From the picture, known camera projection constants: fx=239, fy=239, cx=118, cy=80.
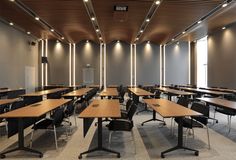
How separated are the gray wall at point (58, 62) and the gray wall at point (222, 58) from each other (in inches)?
387

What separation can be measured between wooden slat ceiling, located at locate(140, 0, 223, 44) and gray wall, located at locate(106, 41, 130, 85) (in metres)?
5.50

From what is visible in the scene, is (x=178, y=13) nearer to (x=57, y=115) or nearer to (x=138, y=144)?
(x=138, y=144)

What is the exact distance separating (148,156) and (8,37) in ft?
34.0

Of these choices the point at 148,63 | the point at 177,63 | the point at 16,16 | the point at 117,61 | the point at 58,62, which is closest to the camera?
the point at 16,16

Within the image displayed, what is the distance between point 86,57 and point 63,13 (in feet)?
28.2

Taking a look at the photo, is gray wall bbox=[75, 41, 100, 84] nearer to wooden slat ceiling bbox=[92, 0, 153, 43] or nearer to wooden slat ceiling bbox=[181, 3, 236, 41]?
wooden slat ceiling bbox=[92, 0, 153, 43]

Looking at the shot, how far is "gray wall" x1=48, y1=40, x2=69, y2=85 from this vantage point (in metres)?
17.3

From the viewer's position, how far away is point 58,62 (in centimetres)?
1734

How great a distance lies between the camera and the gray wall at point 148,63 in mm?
17875

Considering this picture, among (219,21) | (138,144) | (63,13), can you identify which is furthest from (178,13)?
(138,144)

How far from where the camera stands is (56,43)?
56.7ft

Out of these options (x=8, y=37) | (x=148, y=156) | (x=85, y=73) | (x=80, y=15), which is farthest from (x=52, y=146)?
(x=85, y=73)

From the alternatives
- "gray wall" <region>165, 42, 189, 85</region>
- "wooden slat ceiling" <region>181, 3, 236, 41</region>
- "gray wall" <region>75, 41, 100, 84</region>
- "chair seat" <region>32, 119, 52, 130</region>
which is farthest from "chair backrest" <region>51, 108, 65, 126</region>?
"gray wall" <region>165, 42, 189, 85</region>

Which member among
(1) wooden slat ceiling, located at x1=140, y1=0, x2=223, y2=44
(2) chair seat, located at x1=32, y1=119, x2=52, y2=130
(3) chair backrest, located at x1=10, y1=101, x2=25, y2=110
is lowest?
(2) chair seat, located at x1=32, y1=119, x2=52, y2=130
